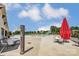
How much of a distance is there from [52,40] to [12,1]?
0.54 meters

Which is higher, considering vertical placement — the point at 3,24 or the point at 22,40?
the point at 3,24

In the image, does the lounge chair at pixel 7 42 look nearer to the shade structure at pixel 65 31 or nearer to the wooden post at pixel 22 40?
the wooden post at pixel 22 40

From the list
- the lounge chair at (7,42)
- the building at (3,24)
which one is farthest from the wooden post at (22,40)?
the building at (3,24)

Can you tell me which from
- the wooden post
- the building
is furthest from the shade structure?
the building

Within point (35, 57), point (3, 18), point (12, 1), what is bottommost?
point (35, 57)

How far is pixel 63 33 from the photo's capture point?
7.17 ft

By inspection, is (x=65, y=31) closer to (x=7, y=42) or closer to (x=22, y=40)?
(x=22, y=40)

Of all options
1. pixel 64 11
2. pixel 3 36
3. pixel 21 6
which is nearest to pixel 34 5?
pixel 21 6

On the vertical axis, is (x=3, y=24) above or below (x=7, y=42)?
above

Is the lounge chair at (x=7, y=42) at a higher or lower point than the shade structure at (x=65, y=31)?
lower

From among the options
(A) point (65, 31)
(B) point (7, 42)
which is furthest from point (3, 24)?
(A) point (65, 31)

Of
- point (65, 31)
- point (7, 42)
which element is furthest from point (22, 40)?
point (65, 31)

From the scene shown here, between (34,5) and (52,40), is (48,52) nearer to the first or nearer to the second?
(52,40)

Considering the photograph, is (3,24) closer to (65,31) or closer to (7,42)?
(7,42)
